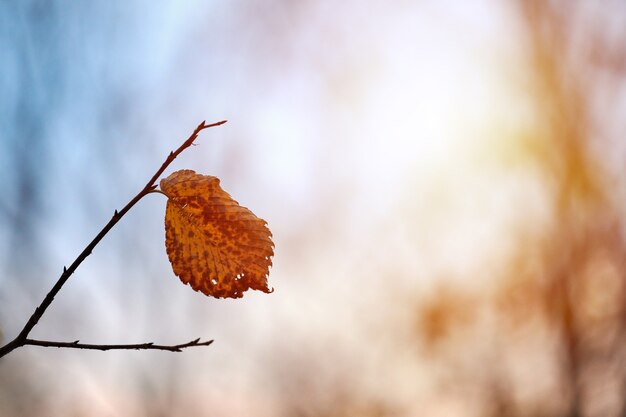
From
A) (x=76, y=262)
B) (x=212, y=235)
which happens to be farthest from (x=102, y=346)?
(x=212, y=235)

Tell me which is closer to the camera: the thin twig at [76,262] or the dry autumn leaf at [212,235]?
the thin twig at [76,262]

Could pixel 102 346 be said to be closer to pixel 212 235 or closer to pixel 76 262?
pixel 76 262

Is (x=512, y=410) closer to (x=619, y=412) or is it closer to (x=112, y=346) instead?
(x=619, y=412)

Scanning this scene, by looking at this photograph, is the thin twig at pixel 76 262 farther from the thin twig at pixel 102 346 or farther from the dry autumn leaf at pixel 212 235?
the dry autumn leaf at pixel 212 235

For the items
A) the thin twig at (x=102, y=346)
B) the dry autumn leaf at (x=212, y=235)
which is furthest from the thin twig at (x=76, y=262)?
Answer: the dry autumn leaf at (x=212, y=235)

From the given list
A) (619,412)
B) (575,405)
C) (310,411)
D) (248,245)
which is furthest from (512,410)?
(248,245)

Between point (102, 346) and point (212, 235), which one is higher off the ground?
point (212, 235)

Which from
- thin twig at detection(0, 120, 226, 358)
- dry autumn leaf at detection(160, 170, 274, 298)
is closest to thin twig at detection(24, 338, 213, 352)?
thin twig at detection(0, 120, 226, 358)

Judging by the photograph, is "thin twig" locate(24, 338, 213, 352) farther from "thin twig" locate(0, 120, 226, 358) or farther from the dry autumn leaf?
the dry autumn leaf
